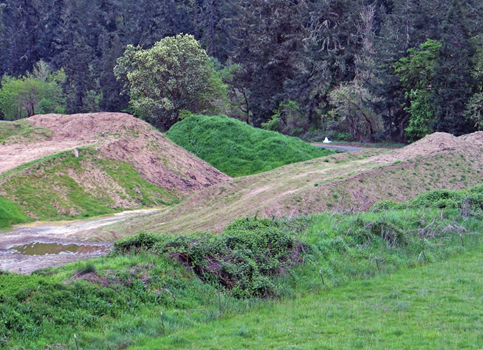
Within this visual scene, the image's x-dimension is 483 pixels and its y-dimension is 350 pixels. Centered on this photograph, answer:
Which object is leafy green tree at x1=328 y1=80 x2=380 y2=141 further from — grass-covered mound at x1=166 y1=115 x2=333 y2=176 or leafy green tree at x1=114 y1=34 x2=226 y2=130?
leafy green tree at x1=114 y1=34 x2=226 y2=130

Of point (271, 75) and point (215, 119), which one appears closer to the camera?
point (215, 119)

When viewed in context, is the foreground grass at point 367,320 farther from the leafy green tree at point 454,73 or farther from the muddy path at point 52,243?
the leafy green tree at point 454,73

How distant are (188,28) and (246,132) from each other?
143 feet

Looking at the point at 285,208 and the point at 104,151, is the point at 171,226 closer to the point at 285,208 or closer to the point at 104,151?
the point at 285,208

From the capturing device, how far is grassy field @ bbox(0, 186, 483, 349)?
9.13 m

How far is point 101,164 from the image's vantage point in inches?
1179

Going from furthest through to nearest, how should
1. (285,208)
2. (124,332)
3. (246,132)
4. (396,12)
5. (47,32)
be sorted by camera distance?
(47,32) → (396,12) → (246,132) → (285,208) → (124,332)

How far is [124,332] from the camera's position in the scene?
9.49m

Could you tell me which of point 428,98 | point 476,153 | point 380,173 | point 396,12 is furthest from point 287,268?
point 396,12

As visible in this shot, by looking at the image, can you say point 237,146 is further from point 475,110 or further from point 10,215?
point 10,215

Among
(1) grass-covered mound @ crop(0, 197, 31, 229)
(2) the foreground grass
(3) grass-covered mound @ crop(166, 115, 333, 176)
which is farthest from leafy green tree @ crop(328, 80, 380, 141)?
(2) the foreground grass

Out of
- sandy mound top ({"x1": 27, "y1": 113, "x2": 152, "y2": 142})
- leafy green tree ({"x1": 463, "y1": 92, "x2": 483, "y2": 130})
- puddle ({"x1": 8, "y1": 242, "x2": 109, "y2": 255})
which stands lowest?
puddle ({"x1": 8, "y1": 242, "x2": 109, "y2": 255})

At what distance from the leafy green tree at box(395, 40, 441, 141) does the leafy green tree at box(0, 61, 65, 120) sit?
44790 millimetres

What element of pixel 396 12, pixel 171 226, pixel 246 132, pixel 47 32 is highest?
pixel 47 32
